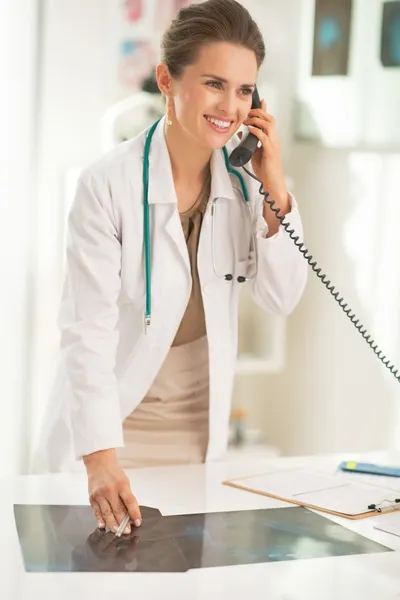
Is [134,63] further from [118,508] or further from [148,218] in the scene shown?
[118,508]

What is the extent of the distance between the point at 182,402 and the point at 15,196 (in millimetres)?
1407

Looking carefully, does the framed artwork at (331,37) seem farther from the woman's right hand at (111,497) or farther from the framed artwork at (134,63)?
the woman's right hand at (111,497)

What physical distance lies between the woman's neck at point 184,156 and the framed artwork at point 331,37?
5.23 ft

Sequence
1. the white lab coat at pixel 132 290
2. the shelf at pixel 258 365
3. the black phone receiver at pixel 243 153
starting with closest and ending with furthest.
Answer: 1. the white lab coat at pixel 132 290
2. the black phone receiver at pixel 243 153
3. the shelf at pixel 258 365

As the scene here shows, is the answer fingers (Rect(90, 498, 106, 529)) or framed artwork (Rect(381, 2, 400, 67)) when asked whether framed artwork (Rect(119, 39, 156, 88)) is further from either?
fingers (Rect(90, 498, 106, 529))

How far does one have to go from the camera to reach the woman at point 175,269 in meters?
1.73

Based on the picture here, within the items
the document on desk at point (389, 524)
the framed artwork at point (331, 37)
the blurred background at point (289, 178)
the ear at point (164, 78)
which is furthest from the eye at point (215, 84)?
the framed artwork at point (331, 37)

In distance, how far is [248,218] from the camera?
2.02 meters

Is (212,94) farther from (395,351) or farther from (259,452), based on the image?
(259,452)

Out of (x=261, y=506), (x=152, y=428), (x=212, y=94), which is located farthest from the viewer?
(x=152, y=428)

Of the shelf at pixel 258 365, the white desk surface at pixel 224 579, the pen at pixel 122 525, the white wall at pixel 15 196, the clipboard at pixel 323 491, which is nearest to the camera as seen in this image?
the white desk surface at pixel 224 579

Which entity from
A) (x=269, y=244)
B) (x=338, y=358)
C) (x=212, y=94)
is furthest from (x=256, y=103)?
(x=338, y=358)

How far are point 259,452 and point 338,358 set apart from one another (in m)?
0.48

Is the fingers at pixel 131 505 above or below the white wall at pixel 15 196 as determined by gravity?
below
